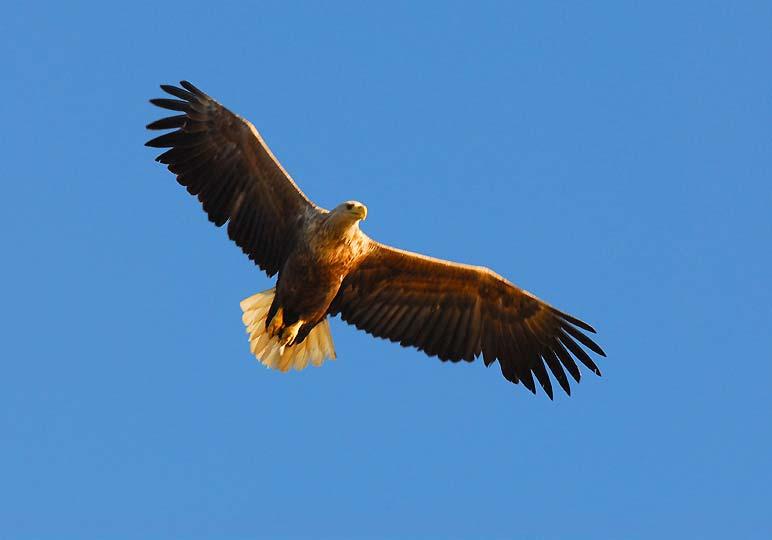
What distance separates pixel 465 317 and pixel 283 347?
5.52ft

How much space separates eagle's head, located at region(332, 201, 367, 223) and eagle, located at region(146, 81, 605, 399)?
0.04ft

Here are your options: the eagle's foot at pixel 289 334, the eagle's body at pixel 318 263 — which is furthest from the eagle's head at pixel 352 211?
the eagle's foot at pixel 289 334

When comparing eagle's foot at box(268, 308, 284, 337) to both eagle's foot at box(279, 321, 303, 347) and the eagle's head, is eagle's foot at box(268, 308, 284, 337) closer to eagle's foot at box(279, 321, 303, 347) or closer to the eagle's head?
eagle's foot at box(279, 321, 303, 347)

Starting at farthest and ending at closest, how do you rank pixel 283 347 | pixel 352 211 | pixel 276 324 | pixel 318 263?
1. pixel 283 347
2. pixel 276 324
3. pixel 318 263
4. pixel 352 211

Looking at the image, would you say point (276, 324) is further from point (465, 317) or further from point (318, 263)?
point (465, 317)

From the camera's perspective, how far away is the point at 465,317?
1199cm

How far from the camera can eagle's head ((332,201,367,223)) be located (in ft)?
35.3

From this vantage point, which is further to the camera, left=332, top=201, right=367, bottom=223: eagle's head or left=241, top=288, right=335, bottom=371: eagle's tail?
left=241, top=288, right=335, bottom=371: eagle's tail

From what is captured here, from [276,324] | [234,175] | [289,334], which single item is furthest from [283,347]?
[234,175]

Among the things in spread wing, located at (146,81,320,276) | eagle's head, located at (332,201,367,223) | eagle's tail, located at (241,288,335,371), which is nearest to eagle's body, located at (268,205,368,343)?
eagle's head, located at (332,201,367,223)

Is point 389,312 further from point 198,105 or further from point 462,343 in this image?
point 198,105

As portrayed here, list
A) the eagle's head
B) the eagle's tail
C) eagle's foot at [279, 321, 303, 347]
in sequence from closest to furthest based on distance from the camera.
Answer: the eagle's head, eagle's foot at [279, 321, 303, 347], the eagle's tail

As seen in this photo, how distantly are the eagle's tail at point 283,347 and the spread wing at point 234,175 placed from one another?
569 millimetres

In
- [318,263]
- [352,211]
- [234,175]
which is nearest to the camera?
[352,211]
